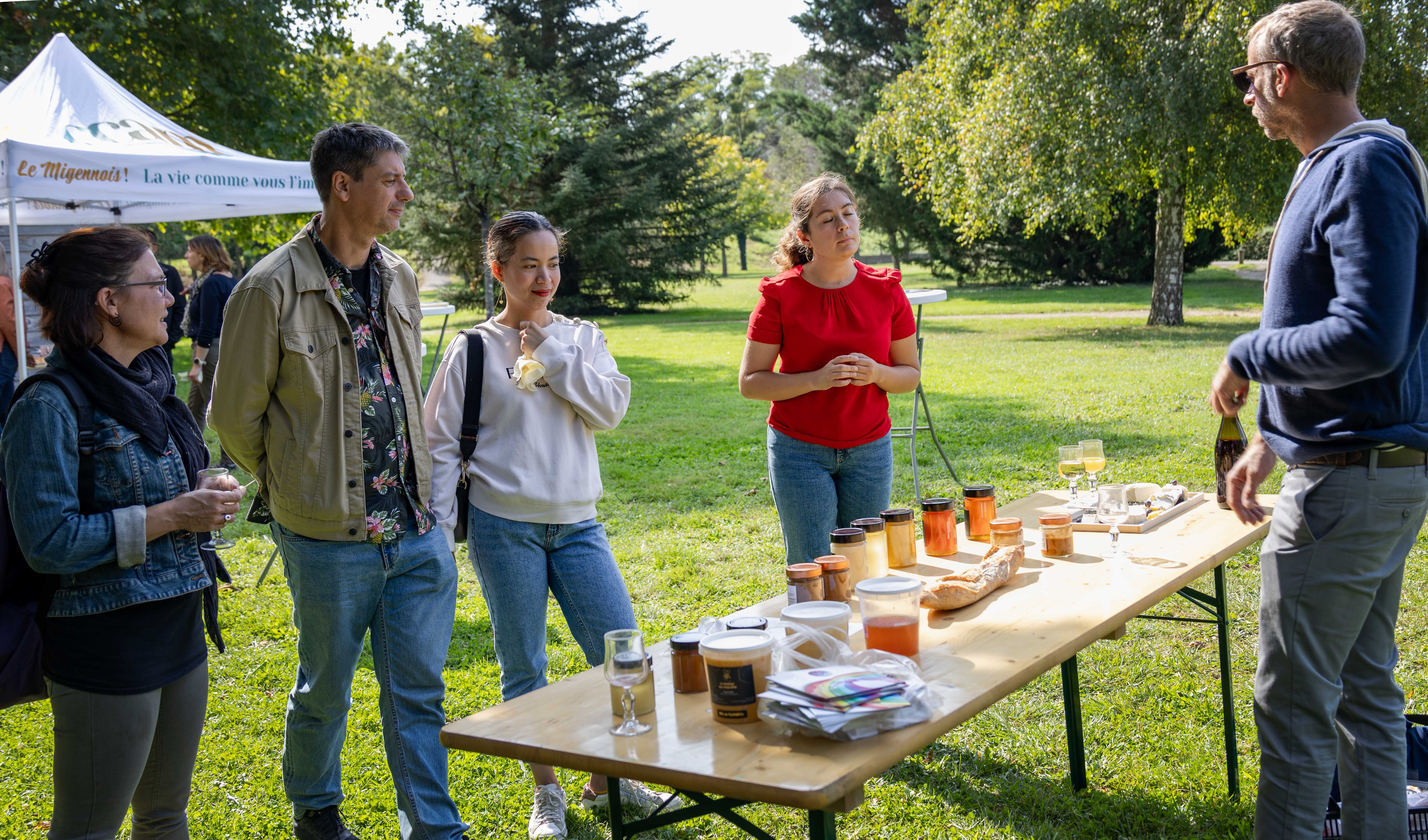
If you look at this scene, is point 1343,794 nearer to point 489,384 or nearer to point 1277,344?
point 1277,344

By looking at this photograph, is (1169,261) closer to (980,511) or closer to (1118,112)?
(1118,112)

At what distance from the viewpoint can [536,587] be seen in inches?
124

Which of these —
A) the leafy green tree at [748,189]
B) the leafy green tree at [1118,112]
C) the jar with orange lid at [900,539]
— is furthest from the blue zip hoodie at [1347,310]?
the leafy green tree at [748,189]

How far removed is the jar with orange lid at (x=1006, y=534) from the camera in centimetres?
292

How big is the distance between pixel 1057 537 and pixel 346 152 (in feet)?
7.27

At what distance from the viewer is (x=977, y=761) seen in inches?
142

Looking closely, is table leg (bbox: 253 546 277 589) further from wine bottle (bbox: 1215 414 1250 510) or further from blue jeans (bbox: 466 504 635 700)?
wine bottle (bbox: 1215 414 1250 510)

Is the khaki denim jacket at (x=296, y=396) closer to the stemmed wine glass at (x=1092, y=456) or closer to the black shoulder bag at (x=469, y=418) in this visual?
the black shoulder bag at (x=469, y=418)

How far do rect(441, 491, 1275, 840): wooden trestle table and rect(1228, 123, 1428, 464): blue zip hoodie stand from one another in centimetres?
57

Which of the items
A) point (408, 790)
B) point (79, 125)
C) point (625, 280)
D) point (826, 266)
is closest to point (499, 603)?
point (408, 790)

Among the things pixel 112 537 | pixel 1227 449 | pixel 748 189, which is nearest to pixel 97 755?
pixel 112 537

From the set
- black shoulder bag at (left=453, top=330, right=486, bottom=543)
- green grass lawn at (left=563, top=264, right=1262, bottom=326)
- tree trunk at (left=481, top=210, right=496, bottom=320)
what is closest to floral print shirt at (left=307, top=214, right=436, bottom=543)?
black shoulder bag at (left=453, top=330, right=486, bottom=543)

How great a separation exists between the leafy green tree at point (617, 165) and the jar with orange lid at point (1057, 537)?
977 inches

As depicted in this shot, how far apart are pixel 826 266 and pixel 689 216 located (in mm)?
26454
